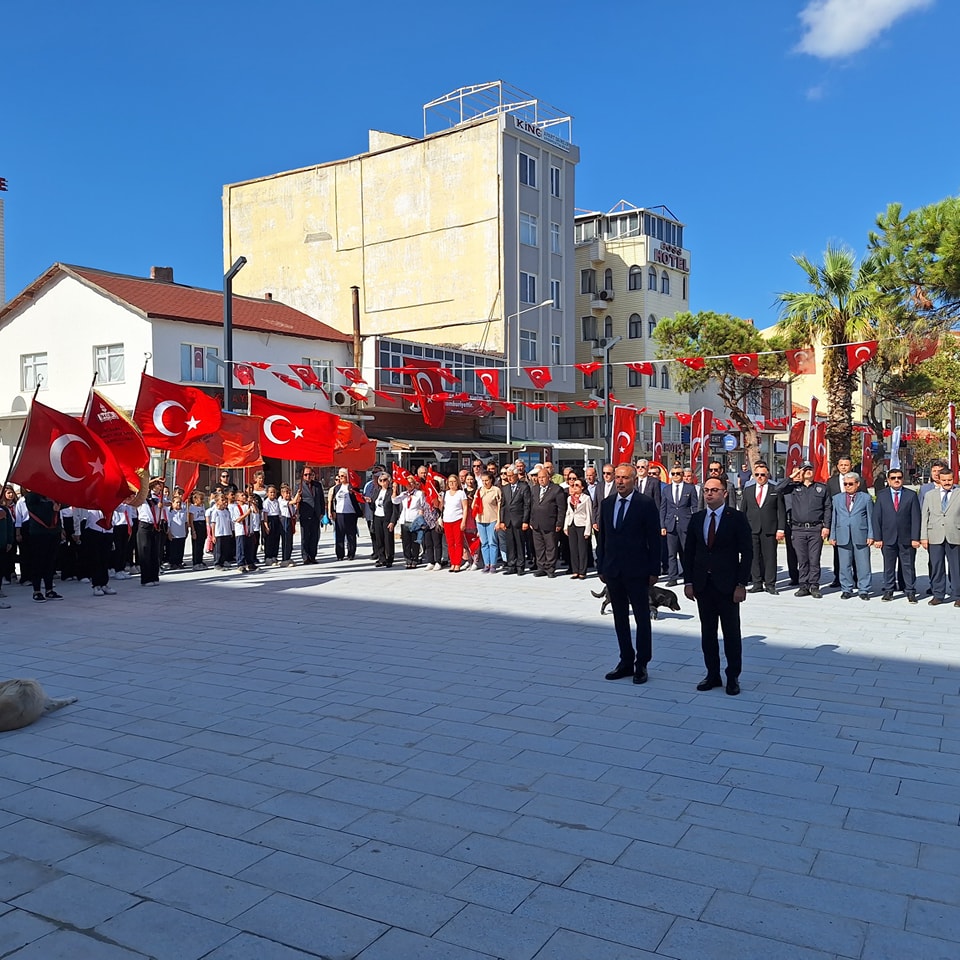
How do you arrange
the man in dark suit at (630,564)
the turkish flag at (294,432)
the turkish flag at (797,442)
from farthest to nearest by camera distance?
1. the turkish flag at (797,442)
2. the turkish flag at (294,432)
3. the man in dark suit at (630,564)

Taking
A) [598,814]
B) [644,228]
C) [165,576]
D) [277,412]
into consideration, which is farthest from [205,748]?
[644,228]

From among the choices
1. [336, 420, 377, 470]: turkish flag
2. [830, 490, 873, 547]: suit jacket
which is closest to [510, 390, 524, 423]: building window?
[336, 420, 377, 470]: turkish flag

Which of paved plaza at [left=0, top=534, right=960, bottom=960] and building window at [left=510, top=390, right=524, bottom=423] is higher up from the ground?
building window at [left=510, top=390, right=524, bottom=423]

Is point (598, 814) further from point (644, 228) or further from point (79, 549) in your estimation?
point (644, 228)

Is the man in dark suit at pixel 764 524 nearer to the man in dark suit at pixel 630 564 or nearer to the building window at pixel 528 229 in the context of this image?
the man in dark suit at pixel 630 564

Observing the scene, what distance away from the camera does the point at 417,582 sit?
15.5 metres

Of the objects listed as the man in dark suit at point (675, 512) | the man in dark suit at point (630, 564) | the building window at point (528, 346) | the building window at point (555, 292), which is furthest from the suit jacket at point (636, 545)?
the building window at point (555, 292)

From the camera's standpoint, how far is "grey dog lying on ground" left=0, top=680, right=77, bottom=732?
6.66 meters

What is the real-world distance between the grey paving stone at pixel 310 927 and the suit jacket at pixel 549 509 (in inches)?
456

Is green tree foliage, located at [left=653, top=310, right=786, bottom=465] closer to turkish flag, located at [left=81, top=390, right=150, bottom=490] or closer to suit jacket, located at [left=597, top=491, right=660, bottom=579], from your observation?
turkish flag, located at [left=81, top=390, right=150, bottom=490]

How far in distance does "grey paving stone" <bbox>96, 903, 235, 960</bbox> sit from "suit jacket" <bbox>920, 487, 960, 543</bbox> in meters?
11.2

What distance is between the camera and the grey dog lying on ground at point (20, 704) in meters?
6.66

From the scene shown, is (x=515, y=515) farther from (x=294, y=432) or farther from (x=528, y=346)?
(x=528, y=346)

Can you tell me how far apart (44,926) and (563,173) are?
4786 cm
